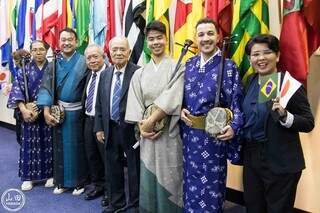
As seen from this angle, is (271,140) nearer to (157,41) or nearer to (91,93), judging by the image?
(157,41)

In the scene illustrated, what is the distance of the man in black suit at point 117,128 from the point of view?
2.62 meters

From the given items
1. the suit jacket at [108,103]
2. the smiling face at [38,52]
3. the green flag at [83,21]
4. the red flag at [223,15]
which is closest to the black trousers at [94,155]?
the suit jacket at [108,103]

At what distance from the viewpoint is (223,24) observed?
2516mm


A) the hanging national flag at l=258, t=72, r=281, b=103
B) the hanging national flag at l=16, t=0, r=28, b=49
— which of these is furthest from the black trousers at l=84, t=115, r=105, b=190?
the hanging national flag at l=16, t=0, r=28, b=49

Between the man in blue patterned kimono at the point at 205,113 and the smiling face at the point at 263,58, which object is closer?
the smiling face at the point at 263,58

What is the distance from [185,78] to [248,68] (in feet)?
1.53

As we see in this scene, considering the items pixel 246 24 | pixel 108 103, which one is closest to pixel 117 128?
pixel 108 103

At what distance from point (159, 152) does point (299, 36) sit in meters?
1.06

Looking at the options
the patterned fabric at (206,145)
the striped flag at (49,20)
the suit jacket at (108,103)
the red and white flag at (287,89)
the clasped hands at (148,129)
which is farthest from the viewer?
the striped flag at (49,20)

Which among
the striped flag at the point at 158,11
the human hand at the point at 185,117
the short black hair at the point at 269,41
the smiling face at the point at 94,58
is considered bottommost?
the human hand at the point at 185,117

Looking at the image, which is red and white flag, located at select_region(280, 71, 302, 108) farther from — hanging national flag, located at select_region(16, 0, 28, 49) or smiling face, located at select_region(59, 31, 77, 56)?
hanging national flag, located at select_region(16, 0, 28, 49)

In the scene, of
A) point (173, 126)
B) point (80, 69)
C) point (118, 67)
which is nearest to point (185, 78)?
point (173, 126)

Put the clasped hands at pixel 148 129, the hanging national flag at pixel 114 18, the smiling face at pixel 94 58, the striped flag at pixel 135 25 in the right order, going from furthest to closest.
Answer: the hanging national flag at pixel 114 18, the striped flag at pixel 135 25, the smiling face at pixel 94 58, the clasped hands at pixel 148 129

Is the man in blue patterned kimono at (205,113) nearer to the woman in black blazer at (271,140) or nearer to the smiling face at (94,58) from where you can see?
the woman in black blazer at (271,140)
